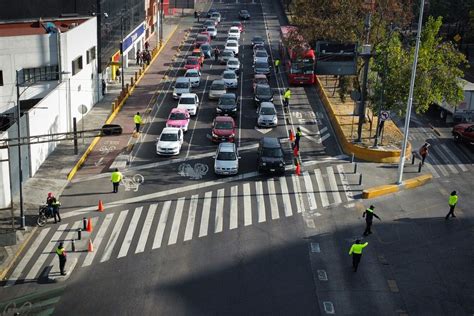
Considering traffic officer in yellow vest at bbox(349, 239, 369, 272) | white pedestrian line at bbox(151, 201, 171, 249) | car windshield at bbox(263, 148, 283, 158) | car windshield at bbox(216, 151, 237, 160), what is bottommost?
white pedestrian line at bbox(151, 201, 171, 249)

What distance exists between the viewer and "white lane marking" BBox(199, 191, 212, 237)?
1242 inches

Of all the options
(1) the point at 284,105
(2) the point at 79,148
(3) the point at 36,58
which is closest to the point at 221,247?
(2) the point at 79,148

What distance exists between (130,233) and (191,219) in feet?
10.5

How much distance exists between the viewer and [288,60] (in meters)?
66.9

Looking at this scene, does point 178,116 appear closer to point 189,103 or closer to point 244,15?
point 189,103

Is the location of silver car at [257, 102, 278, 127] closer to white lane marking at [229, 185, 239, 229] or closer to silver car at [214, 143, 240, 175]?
silver car at [214, 143, 240, 175]

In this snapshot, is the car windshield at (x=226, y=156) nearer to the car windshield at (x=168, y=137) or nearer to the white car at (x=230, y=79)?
the car windshield at (x=168, y=137)

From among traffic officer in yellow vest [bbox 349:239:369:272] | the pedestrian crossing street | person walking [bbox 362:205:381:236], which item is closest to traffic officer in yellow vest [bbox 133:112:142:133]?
the pedestrian crossing street

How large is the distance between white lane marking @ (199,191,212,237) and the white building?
969 cm

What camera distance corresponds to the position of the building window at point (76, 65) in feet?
157

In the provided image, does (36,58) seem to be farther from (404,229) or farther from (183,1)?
(183,1)

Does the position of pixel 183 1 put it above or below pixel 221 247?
above

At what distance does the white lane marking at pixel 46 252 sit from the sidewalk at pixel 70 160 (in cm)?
103

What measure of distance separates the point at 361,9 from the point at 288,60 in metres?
15.6
